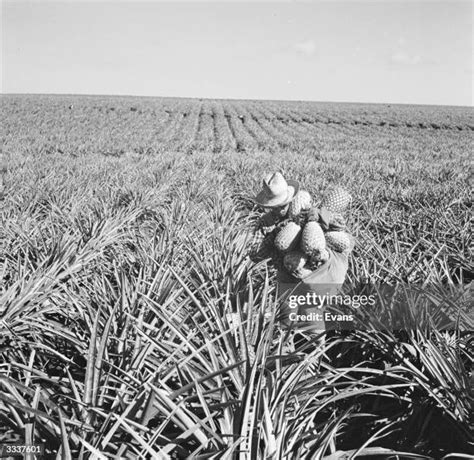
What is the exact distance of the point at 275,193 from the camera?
234cm

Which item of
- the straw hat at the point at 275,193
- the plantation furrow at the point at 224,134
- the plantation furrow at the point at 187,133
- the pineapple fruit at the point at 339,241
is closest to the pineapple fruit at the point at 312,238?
the pineapple fruit at the point at 339,241

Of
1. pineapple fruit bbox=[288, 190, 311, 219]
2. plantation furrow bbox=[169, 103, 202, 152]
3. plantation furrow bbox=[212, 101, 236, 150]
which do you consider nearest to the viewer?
pineapple fruit bbox=[288, 190, 311, 219]

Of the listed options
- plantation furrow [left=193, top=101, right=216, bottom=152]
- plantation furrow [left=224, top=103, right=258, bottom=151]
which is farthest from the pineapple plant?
plantation furrow [left=224, top=103, right=258, bottom=151]

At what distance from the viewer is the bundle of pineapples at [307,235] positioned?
2176 millimetres

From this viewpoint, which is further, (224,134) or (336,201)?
(224,134)

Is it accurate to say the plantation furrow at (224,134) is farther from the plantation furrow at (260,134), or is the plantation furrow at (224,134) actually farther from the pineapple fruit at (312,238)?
the pineapple fruit at (312,238)

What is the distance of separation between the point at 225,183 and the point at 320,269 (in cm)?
532

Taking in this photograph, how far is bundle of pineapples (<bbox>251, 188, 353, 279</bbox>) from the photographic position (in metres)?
2.18

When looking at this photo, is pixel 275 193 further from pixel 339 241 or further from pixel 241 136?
pixel 241 136

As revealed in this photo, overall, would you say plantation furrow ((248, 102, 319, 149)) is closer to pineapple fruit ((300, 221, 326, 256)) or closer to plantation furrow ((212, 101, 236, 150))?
plantation furrow ((212, 101, 236, 150))

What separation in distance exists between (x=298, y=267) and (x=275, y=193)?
0.41 m

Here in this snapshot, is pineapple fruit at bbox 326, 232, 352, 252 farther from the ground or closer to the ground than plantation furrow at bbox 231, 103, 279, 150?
closer to the ground

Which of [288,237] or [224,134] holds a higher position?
[224,134]

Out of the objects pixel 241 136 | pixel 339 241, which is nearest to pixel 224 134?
pixel 241 136
